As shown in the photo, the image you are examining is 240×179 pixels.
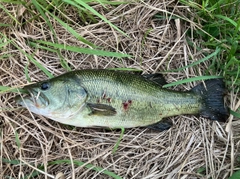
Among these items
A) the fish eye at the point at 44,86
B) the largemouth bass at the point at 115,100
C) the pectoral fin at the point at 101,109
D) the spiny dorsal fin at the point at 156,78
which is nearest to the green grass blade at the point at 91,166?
the largemouth bass at the point at 115,100

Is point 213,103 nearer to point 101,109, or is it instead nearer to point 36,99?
point 101,109

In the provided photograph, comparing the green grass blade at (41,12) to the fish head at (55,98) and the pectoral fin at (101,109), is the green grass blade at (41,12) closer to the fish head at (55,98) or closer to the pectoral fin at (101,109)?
the fish head at (55,98)

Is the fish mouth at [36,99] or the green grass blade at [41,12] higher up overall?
the green grass blade at [41,12]

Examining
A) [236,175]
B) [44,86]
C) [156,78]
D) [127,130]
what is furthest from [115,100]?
[236,175]

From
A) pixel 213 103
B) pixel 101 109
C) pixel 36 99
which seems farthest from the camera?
pixel 213 103

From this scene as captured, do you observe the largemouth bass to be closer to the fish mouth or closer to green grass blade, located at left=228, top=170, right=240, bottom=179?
the fish mouth

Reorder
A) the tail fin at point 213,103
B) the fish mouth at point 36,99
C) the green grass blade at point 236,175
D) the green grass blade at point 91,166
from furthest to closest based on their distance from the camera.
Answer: the tail fin at point 213,103 < the green grass blade at point 91,166 < the green grass blade at point 236,175 < the fish mouth at point 36,99

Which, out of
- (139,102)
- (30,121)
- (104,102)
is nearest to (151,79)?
(139,102)
